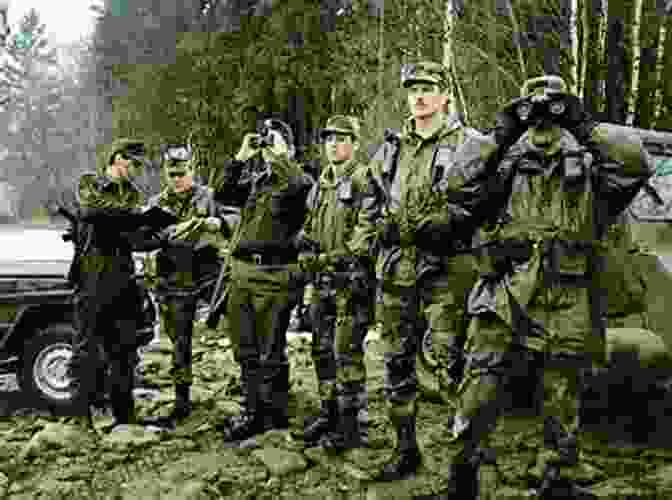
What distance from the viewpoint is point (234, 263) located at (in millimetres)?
4930

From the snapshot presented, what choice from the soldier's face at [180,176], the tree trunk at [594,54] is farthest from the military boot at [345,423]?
the tree trunk at [594,54]

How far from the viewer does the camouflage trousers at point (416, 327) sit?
13.1 feet

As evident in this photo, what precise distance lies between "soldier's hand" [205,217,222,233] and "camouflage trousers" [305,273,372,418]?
95 cm

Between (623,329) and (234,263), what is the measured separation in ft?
8.13

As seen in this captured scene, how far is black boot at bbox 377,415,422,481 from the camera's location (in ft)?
13.5

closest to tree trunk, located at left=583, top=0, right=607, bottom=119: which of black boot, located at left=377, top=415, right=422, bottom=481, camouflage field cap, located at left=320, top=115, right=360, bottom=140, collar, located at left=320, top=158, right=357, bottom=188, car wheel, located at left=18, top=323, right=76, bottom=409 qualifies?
camouflage field cap, located at left=320, top=115, right=360, bottom=140

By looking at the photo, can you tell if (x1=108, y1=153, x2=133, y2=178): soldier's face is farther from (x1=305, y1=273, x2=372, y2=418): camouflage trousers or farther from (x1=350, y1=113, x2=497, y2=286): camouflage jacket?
(x1=350, y1=113, x2=497, y2=286): camouflage jacket

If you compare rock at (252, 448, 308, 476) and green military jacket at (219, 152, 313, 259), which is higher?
green military jacket at (219, 152, 313, 259)

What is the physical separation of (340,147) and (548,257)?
1.79 metres

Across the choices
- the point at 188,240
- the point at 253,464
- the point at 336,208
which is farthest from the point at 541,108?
the point at 188,240

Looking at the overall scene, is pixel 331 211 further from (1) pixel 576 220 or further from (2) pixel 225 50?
(2) pixel 225 50

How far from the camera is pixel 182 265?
543cm

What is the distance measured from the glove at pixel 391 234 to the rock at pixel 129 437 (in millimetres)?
2201

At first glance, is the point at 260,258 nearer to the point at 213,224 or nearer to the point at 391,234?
the point at 213,224
